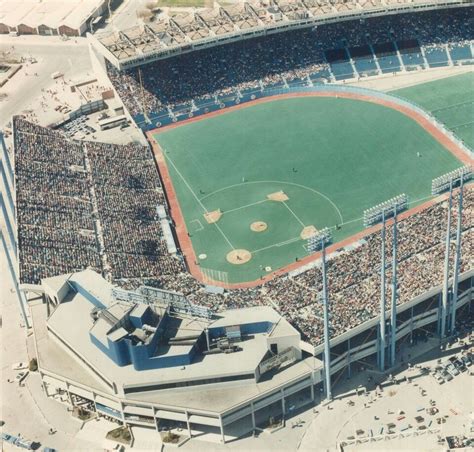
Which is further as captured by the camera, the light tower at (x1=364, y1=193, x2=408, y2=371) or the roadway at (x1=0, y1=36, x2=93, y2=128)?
the roadway at (x1=0, y1=36, x2=93, y2=128)

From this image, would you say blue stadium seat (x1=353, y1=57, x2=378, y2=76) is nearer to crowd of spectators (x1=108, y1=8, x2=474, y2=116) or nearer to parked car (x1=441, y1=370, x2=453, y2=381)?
crowd of spectators (x1=108, y1=8, x2=474, y2=116)

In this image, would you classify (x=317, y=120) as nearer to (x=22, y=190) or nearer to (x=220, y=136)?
(x=220, y=136)

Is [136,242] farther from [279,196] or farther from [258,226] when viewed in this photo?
[279,196]

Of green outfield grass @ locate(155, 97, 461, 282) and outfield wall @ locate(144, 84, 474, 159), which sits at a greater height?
outfield wall @ locate(144, 84, 474, 159)

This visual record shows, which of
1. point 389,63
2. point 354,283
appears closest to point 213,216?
point 354,283

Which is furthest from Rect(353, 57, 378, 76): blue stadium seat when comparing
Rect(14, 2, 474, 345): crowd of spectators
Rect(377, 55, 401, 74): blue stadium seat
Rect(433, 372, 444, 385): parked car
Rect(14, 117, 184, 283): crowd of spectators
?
Rect(433, 372, 444, 385): parked car

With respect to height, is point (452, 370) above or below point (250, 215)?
below

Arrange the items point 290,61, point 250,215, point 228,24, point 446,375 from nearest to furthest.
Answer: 1. point 446,375
2. point 250,215
3. point 228,24
4. point 290,61
